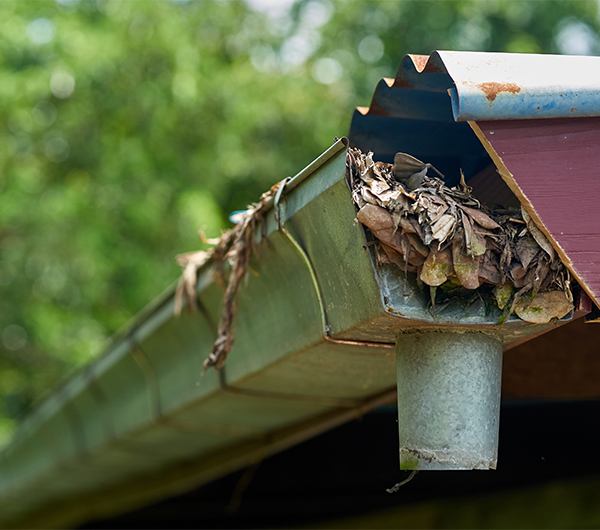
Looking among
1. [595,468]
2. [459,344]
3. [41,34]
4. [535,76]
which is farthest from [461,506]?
[41,34]

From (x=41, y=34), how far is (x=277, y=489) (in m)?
6.89

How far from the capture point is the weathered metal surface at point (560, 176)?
6.00 ft

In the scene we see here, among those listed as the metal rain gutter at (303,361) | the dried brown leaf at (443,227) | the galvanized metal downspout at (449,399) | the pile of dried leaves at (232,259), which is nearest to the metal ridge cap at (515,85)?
the metal rain gutter at (303,361)

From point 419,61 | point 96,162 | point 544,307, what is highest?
point 96,162

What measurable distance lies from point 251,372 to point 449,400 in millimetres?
1426

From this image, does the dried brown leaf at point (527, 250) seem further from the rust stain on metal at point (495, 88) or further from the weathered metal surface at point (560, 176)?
the rust stain on metal at point (495, 88)

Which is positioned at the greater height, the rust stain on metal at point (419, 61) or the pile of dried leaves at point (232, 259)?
the rust stain on metal at point (419, 61)

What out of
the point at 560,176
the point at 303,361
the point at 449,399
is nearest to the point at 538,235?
the point at 560,176

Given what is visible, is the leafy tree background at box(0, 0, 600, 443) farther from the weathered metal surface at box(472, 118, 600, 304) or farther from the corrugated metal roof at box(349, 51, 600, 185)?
the weathered metal surface at box(472, 118, 600, 304)

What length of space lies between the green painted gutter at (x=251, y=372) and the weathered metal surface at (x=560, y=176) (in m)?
0.27

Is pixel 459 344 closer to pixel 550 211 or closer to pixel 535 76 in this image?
pixel 550 211

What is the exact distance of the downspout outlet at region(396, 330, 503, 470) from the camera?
1.97 meters

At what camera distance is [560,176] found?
1.87 meters

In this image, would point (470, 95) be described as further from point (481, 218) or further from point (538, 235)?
point (538, 235)
